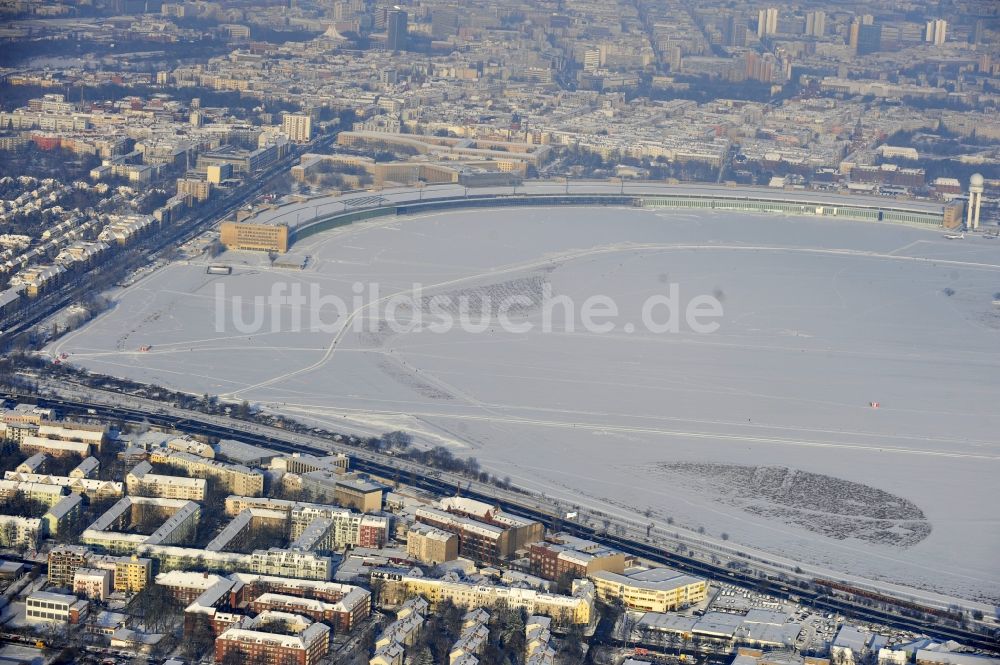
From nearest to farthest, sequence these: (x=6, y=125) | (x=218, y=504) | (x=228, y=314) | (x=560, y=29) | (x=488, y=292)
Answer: (x=218, y=504), (x=228, y=314), (x=488, y=292), (x=6, y=125), (x=560, y=29)

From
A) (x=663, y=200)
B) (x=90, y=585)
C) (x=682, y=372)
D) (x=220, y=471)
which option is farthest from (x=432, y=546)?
(x=663, y=200)

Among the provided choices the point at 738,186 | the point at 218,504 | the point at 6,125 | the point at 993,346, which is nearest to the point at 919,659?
the point at 218,504

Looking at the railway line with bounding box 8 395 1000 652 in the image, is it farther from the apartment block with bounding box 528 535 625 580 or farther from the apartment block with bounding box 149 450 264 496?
the apartment block with bounding box 149 450 264 496

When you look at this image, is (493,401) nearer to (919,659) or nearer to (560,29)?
(919,659)

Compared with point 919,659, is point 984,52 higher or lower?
higher

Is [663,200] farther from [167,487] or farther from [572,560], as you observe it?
[572,560]

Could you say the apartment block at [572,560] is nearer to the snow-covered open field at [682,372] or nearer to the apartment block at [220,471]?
the snow-covered open field at [682,372]

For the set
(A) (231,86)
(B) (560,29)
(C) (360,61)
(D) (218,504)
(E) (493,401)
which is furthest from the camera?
(B) (560,29)

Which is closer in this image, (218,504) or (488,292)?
(218,504)
